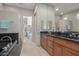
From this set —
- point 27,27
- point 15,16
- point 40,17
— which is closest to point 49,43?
point 40,17

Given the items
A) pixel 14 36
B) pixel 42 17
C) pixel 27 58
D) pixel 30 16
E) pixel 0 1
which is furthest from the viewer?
pixel 42 17

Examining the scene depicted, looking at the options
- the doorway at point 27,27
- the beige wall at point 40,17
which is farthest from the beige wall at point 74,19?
the doorway at point 27,27

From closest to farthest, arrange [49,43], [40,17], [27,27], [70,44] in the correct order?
[70,44] → [27,27] → [40,17] → [49,43]

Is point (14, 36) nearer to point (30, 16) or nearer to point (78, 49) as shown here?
point (30, 16)

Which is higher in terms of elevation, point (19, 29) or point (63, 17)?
point (63, 17)

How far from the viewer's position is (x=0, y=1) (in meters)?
1.74

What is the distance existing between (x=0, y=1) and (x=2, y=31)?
37.2 inches

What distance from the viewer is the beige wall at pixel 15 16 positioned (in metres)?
2.39

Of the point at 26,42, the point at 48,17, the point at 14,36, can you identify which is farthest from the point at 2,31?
the point at 48,17

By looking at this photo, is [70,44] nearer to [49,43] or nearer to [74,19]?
[74,19]

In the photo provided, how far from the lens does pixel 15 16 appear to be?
249 centimetres

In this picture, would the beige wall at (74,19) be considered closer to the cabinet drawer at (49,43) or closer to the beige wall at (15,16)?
the beige wall at (15,16)

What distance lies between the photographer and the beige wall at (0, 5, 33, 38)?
7.83 feet

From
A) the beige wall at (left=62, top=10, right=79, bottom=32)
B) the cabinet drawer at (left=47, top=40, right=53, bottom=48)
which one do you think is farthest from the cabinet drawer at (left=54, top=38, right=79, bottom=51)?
the cabinet drawer at (left=47, top=40, right=53, bottom=48)
